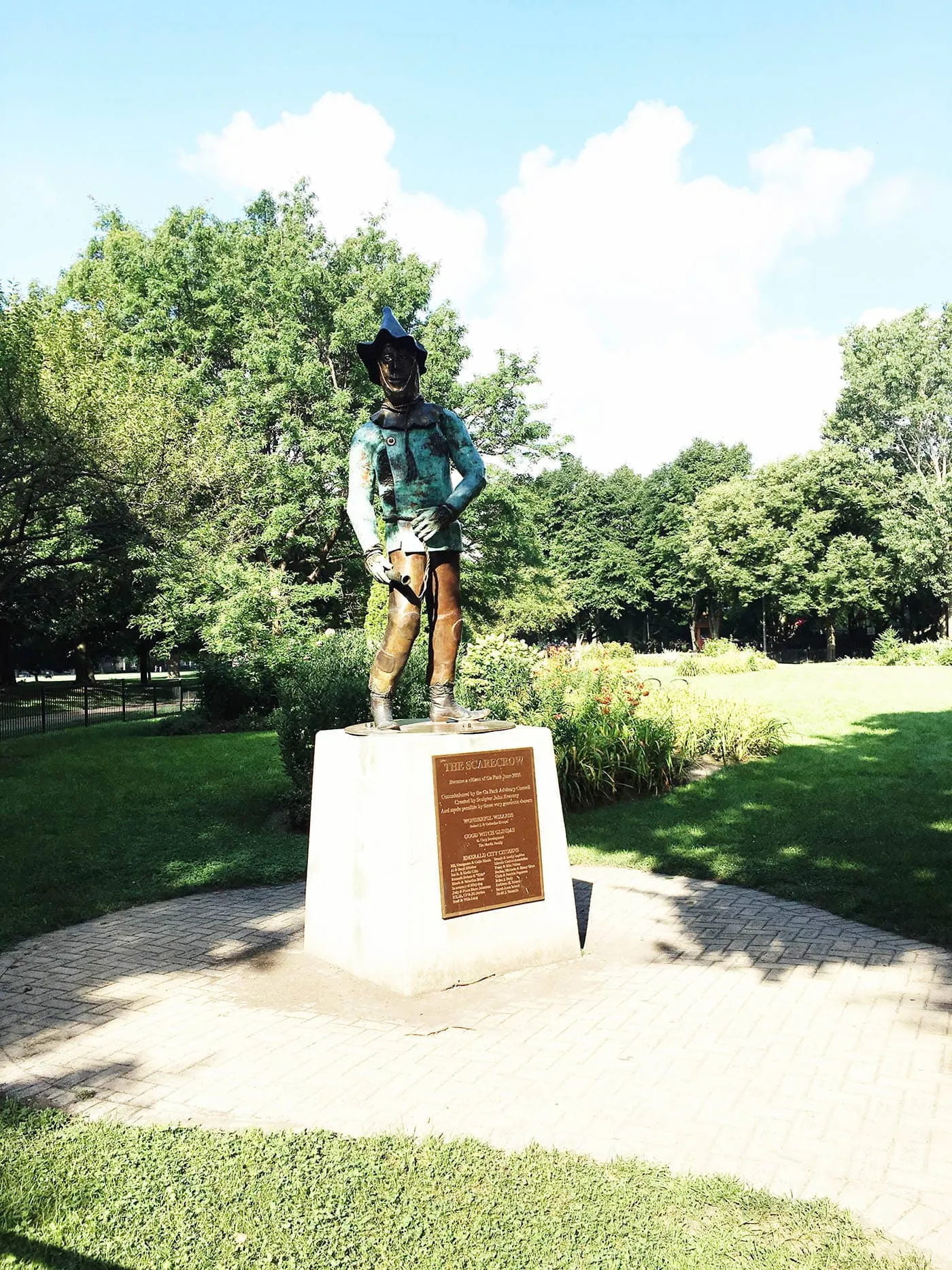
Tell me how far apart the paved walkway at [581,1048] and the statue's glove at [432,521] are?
300 cm

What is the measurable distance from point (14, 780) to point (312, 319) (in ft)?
59.5

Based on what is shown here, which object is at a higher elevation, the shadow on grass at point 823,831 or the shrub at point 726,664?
the shrub at point 726,664

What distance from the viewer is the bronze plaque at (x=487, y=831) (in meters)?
5.77

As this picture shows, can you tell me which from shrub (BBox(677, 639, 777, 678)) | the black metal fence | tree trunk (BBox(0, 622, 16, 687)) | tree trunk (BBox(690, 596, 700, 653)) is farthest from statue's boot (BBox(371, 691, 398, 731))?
tree trunk (BBox(690, 596, 700, 653))

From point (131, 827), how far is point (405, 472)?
7176mm

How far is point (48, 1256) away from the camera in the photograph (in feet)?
10.0

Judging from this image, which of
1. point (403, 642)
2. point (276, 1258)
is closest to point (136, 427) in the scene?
point (403, 642)

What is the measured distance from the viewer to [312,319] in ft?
90.5

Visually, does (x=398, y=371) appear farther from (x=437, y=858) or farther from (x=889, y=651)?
(x=889, y=651)

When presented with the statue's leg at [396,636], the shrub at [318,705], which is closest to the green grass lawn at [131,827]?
the shrub at [318,705]

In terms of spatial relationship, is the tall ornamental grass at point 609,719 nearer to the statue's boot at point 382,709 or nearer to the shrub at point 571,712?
the shrub at point 571,712

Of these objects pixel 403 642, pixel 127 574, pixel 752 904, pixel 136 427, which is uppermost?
pixel 136 427

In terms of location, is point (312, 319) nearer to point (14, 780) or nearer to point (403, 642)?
point (14, 780)

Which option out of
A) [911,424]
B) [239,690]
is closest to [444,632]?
[239,690]
